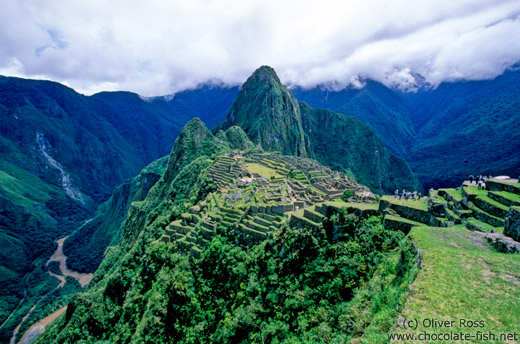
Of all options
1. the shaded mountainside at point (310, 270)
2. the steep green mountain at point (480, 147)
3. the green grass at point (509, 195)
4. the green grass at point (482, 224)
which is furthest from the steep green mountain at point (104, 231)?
the steep green mountain at point (480, 147)

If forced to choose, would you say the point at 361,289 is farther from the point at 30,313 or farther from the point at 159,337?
the point at 30,313

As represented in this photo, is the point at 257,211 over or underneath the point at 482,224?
underneath

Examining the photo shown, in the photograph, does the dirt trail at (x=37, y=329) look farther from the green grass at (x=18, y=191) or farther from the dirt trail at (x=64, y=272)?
the green grass at (x=18, y=191)

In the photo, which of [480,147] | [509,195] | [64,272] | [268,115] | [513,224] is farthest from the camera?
[268,115]

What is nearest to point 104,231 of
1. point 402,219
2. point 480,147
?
point 402,219

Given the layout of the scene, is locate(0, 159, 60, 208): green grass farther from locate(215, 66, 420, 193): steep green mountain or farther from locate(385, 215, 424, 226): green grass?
locate(385, 215, 424, 226): green grass

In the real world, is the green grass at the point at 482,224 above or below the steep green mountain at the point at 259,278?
above

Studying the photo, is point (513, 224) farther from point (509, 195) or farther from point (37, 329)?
point (37, 329)
